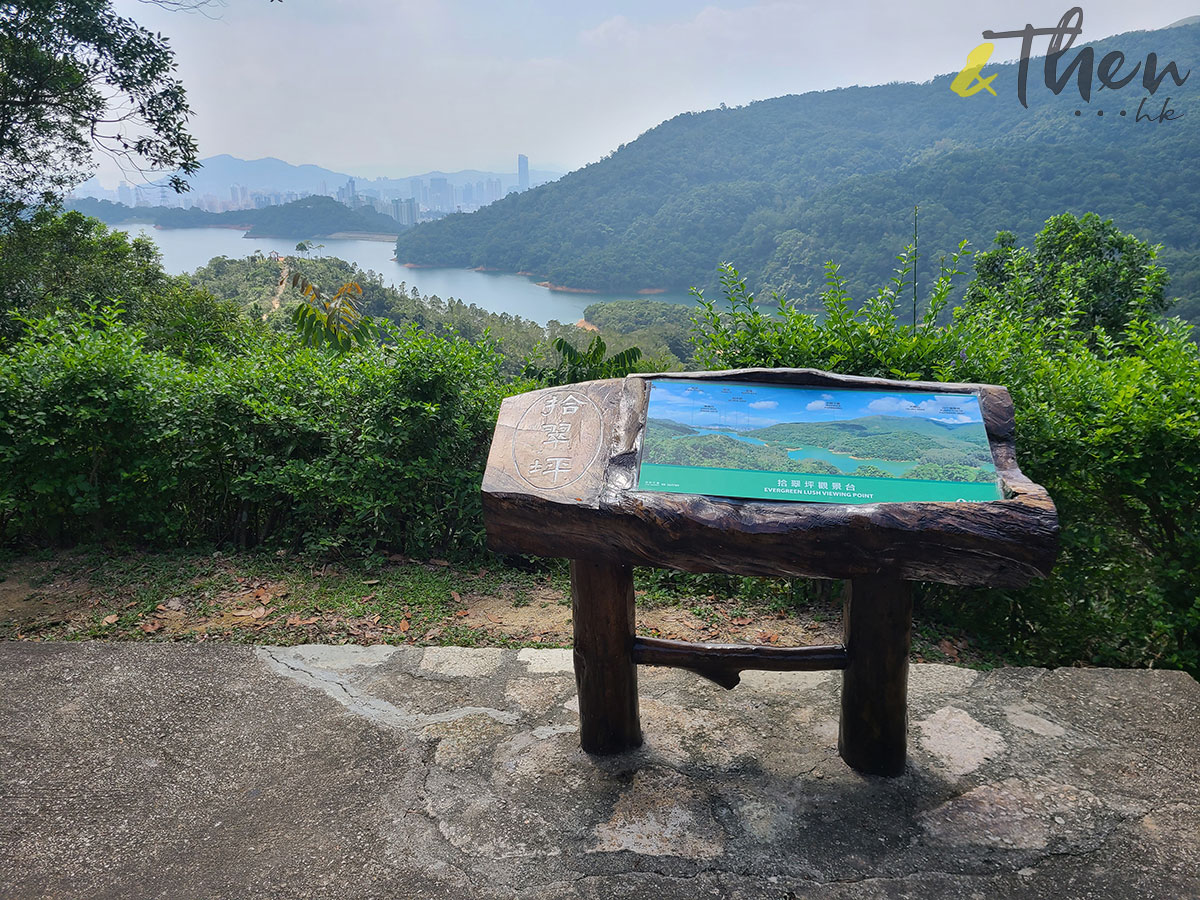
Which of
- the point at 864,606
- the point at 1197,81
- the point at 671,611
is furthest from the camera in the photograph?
the point at 1197,81

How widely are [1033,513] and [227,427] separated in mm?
3992

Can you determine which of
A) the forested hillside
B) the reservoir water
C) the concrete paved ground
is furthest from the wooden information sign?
the forested hillside

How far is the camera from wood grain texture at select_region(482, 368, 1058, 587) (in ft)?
6.40

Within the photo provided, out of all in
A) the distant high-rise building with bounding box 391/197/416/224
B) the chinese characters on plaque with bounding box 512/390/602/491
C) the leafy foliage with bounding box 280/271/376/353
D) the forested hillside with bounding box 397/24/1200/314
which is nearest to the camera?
the chinese characters on plaque with bounding box 512/390/602/491

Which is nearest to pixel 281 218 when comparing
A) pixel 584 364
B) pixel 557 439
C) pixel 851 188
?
pixel 851 188

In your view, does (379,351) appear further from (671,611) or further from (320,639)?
(671,611)

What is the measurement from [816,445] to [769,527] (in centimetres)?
41

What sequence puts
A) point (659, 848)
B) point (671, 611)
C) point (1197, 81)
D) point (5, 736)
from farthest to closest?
point (1197, 81)
point (671, 611)
point (5, 736)
point (659, 848)

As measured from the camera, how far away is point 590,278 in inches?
981

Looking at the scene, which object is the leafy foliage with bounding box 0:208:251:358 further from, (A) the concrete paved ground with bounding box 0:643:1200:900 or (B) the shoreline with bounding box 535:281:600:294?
(B) the shoreline with bounding box 535:281:600:294

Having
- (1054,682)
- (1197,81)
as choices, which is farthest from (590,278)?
(1054,682)

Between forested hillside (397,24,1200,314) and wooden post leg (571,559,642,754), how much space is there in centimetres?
1544

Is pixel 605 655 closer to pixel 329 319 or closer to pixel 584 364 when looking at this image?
pixel 584 364

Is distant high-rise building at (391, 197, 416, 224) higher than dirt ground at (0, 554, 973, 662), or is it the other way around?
distant high-rise building at (391, 197, 416, 224)
